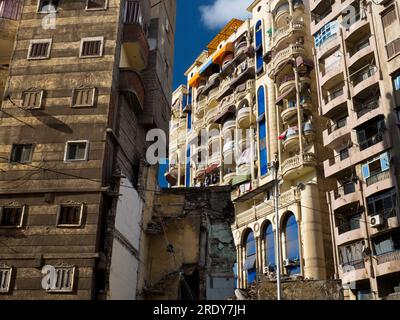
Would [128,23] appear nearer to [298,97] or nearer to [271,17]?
[298,97]

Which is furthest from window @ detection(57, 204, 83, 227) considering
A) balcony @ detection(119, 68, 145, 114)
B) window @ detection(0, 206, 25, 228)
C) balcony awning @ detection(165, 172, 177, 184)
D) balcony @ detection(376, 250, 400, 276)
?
balcony awning @ detection(165, 172, 177, 184)

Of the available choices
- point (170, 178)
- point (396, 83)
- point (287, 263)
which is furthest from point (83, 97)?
point (170, 178)

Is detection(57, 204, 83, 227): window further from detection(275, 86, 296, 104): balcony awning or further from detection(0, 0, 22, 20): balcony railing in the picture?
detection(275, 86, 296, 104): balcony awning

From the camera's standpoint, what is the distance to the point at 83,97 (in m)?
Result: 31.3

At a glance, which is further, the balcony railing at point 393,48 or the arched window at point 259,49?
the arched window at point 259,49

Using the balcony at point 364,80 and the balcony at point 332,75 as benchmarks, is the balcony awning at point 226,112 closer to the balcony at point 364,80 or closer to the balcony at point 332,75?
the balcony at point 332,75

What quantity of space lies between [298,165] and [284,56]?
36.0ft

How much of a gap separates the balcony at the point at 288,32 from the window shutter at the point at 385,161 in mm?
17832

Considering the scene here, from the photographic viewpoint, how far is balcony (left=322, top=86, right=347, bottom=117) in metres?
36.8

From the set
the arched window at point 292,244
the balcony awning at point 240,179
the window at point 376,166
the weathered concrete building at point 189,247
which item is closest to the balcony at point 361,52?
the window at point 376,166

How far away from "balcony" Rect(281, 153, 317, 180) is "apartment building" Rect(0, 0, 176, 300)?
11.4 meters

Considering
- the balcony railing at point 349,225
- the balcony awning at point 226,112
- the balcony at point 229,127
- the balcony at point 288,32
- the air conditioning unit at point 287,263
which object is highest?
the balcony at point 288,32

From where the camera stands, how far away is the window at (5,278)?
27.2m
